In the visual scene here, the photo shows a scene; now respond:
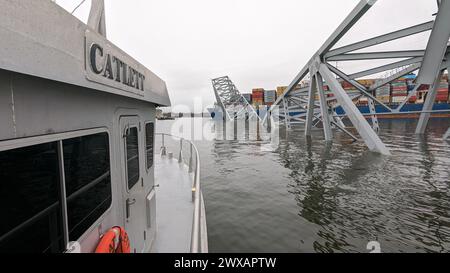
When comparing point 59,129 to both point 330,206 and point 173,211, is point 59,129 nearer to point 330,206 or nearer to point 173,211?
point 173,211

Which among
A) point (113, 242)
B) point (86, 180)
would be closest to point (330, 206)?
point (113, 242)

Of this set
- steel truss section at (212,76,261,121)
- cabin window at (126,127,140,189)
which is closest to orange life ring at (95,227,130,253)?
cabin window at (126,127,140,189)

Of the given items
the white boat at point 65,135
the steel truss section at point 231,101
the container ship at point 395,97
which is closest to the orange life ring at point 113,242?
the white boat at point 65,135

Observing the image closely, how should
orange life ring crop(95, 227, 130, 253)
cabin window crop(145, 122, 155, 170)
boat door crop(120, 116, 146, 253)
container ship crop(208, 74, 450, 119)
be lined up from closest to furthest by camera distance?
orange life ring crop(95, 227, 130, 253) < boat door crop(120, 116, 146, 253) < cabin window crop(145, 122, 155, 170) < container ship crop(208, 74, 450, 119)

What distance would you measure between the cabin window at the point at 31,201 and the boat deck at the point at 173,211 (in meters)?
2.16

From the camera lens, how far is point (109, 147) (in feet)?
7.86

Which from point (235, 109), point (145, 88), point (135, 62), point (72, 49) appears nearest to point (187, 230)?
point (145, 88)

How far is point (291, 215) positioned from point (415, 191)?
442 centimetres

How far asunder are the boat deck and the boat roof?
2.69 meters

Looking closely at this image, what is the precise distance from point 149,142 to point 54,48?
2.68 meters

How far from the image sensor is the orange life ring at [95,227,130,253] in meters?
2.05

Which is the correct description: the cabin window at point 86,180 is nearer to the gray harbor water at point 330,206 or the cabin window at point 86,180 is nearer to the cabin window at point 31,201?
the cabin window at point 31,201

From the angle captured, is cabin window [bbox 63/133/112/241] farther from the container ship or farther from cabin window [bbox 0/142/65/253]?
the container ship
